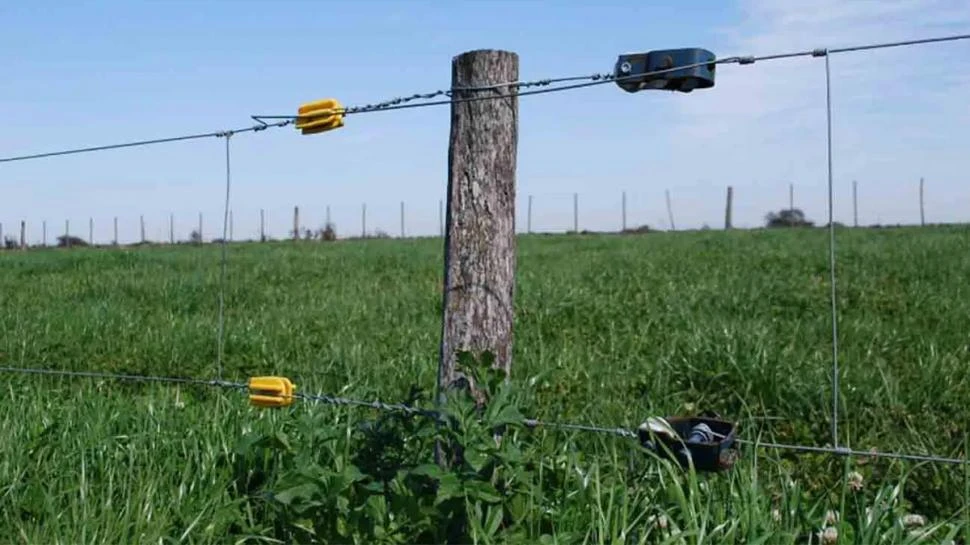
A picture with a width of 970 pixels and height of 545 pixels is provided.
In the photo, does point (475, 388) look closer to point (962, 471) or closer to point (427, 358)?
point (962, 471)

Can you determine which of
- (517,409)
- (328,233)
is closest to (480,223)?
(517,409)

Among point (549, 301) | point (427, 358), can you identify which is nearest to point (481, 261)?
point (427, 358)

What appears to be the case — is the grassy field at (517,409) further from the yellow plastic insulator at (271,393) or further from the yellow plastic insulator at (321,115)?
the yellow plastic insulator at (321,115)

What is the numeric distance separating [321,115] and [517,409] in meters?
1.28

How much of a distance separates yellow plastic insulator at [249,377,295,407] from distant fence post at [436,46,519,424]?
0.56 metres

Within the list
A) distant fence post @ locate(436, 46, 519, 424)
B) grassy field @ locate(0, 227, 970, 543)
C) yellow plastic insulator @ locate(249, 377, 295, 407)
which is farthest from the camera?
yellow plastic insulator @ locate(249, 377, 295, 407)

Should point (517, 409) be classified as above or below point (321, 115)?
below

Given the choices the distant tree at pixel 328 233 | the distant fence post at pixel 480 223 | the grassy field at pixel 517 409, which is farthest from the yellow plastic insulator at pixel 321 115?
the distant tree at pixel 328 233

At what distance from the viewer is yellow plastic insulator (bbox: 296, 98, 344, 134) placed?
10.6 feet

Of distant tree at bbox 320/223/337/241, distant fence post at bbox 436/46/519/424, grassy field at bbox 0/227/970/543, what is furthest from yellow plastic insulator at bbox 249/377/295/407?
distant tree at bbox 320/223/337/241

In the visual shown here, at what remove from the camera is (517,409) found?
8.79 ft

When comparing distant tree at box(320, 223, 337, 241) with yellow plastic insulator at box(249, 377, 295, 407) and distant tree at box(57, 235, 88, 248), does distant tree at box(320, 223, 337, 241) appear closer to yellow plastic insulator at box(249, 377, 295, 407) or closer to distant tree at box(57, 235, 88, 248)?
distant tree at box(57, 235, 88, 248)

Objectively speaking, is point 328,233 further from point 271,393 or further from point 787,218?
point 271,393

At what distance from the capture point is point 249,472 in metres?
3.16
